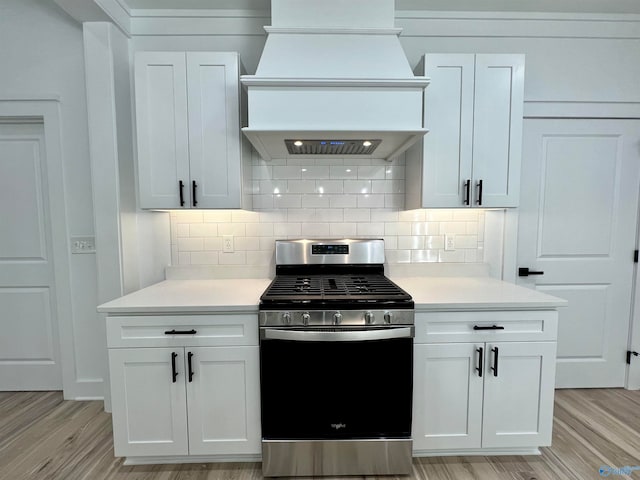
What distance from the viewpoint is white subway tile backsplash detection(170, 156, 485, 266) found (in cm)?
227

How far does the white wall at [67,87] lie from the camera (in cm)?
209

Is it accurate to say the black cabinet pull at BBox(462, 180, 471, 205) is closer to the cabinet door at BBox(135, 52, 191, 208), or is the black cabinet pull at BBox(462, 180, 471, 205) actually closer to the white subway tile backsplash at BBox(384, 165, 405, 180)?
the white subway tile backsplash at BBox(384, 165, 405, 180)

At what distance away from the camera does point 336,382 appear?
160 cm

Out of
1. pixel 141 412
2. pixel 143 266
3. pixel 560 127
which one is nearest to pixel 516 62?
pixel 560 127

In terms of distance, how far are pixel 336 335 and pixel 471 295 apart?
82cm

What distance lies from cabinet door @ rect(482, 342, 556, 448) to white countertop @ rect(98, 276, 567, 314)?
240 millimetres

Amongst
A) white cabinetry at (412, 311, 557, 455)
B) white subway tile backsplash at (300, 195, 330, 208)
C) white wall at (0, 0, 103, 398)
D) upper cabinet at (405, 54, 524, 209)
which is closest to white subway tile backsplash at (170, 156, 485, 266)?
white subway tile backsplash at (300, 195, 330, 208)

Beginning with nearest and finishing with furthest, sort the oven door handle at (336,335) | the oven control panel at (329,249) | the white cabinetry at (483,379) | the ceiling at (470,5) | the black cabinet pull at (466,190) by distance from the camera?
the oven door handle at (336,335), the white cabinetry at (483,379), the black cabinet pull at (466,190), the ceiling at (470,5), the oven control panel at (329,249)

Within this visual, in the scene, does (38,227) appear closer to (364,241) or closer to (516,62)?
(364,241)

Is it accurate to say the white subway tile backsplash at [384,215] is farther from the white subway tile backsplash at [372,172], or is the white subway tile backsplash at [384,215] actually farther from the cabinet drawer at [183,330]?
the cabinet drawer at [183,330]

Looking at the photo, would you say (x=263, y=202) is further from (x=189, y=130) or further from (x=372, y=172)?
(x=372, y=172)

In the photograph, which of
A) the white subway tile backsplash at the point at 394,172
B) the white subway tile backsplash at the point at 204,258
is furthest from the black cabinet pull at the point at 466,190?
the white subway tile backsplash at the point at 204,258

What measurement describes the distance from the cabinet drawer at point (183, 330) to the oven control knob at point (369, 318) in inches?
22.1

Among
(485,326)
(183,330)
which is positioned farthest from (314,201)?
(485,326)
